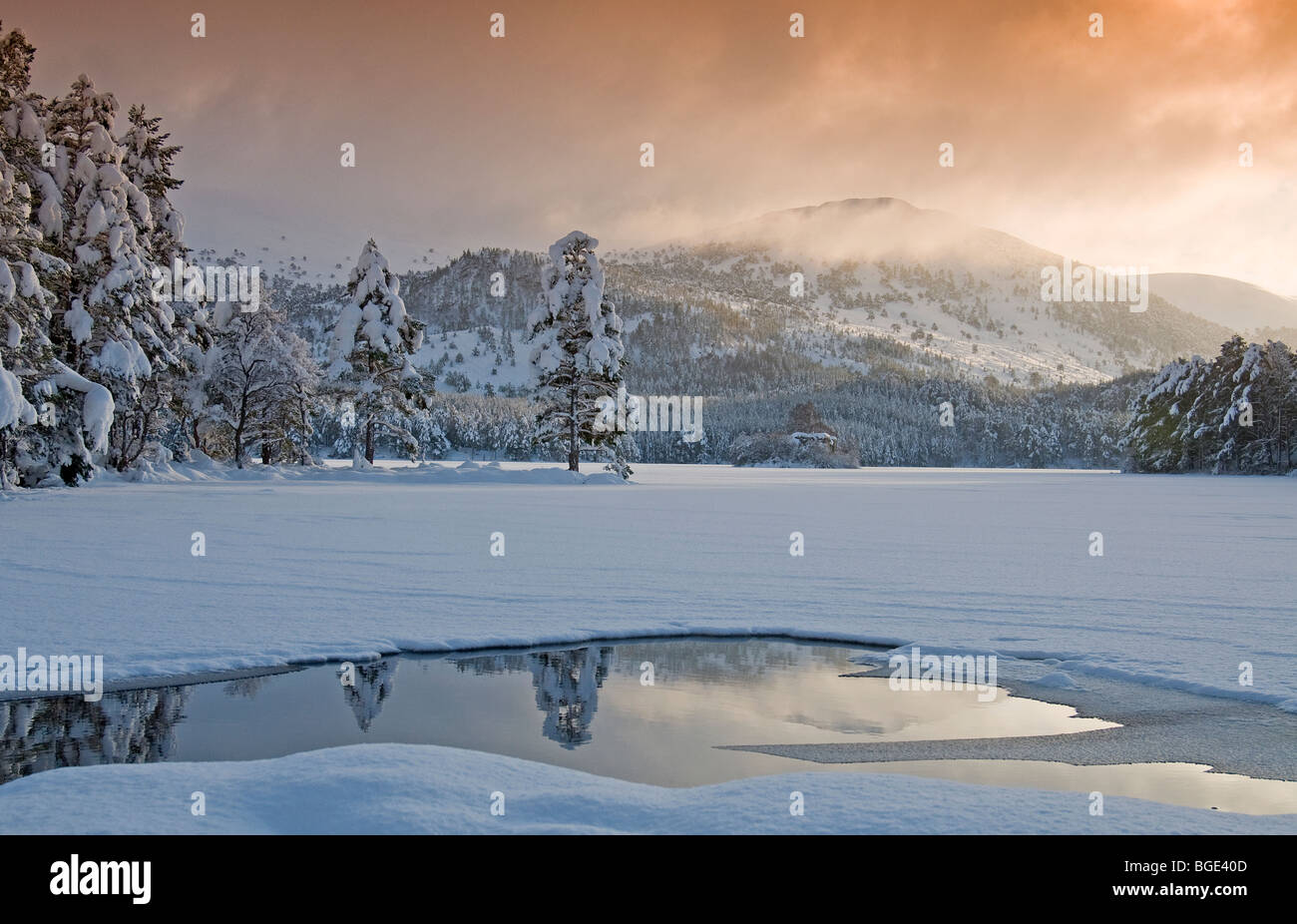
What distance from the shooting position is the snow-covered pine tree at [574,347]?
3888 cm

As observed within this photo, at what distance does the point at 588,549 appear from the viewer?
15.2 m

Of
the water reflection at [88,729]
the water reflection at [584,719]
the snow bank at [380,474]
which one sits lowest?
the water reflection at [584,719]

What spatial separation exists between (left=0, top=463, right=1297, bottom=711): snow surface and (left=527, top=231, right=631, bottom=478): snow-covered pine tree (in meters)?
17.2

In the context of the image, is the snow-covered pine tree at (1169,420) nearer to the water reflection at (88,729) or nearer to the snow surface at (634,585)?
the snow surface at (634,585)

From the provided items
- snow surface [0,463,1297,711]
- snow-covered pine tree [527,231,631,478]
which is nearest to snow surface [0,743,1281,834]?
snow surface [0,463,1297,711]

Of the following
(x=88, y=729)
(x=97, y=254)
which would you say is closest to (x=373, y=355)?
(x=97, y=254)

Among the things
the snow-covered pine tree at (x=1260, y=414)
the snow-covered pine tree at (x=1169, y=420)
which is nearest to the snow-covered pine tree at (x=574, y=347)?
the snow-covered pine tree at (x=1260, y=414)

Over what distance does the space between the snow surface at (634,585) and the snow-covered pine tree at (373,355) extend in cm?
2020

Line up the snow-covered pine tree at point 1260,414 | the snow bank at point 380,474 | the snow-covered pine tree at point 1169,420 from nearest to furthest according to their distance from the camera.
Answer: the snow bank at point 380,474
the snow-covered pine tree at point 1260,414
the snow-covered pine tree at point 1169,420

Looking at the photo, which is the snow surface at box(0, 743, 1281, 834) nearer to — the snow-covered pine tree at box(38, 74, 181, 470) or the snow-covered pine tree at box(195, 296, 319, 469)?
the snow-covered pine tree at box(38, 74, 181, 470)

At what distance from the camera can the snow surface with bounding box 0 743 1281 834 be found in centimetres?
407

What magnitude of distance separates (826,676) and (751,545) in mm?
8529

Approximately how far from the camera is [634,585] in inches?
459
